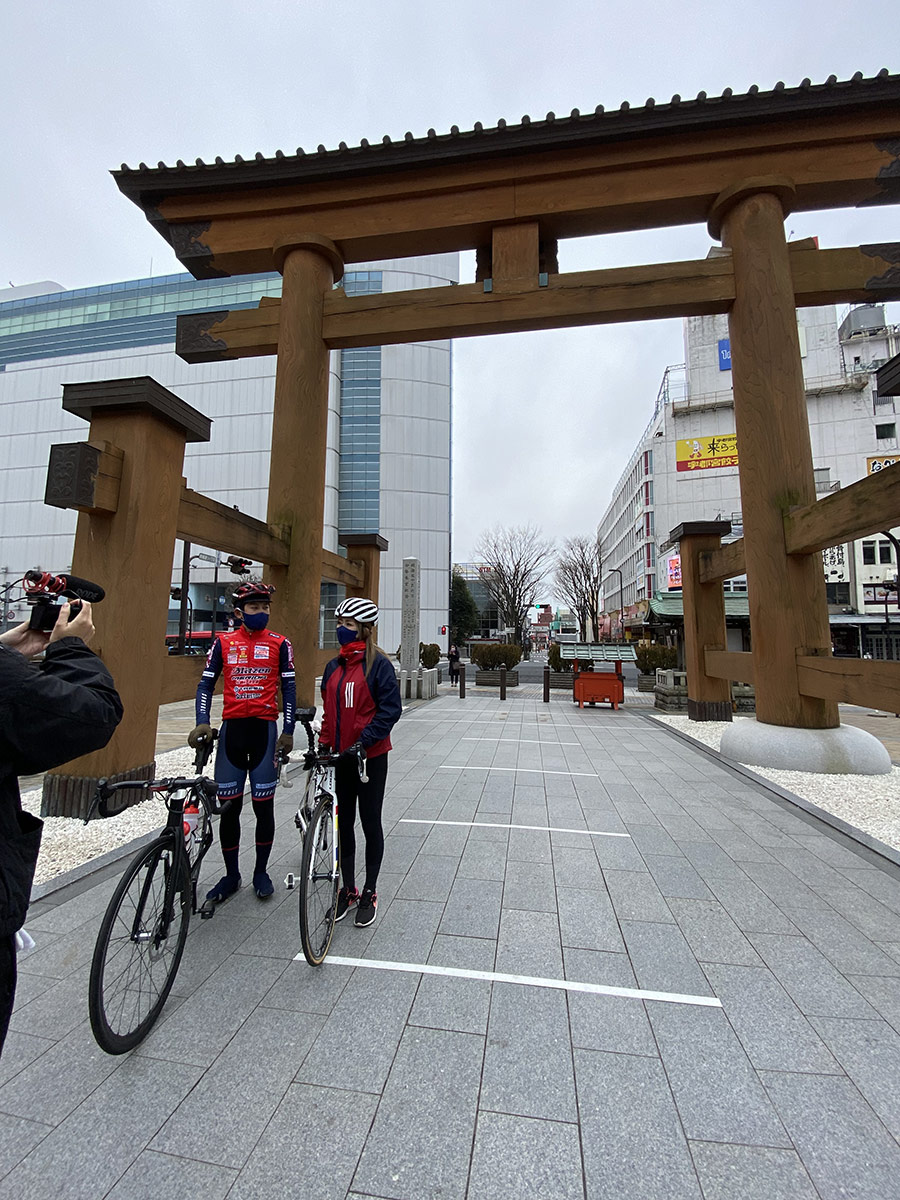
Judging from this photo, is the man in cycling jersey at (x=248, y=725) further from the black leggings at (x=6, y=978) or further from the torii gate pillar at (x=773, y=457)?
the torii gate pillar at (x=773, y=457)

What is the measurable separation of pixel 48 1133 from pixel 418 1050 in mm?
1297

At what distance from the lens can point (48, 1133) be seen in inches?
72.5

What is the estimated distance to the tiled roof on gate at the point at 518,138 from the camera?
23.1 feet

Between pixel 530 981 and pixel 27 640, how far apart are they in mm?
2684

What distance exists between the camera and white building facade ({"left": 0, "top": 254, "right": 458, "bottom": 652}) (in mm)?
38969

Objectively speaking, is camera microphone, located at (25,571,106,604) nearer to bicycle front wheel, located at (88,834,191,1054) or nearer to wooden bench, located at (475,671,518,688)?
bicycle front wheel, located at (88,834,191,1054)

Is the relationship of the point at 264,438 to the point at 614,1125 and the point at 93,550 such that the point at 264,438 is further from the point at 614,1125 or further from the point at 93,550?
the point at 614,1125

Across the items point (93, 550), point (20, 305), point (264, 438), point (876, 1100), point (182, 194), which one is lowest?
point (876, 1100)

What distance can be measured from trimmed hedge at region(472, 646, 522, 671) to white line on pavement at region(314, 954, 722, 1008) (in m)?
18.6

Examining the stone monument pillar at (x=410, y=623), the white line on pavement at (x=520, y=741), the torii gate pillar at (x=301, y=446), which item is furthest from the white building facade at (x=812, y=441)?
the torii gate pillar at (x=301, y=446)

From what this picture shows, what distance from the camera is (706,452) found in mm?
42969

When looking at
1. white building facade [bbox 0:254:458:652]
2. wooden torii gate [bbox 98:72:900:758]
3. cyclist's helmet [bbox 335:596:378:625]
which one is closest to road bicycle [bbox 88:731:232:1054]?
cyclist's helmet [bbox 335:596:378:625]

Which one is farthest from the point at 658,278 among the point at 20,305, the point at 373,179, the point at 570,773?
the point at 20,305

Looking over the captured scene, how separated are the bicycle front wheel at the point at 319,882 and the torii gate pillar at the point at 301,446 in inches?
194
